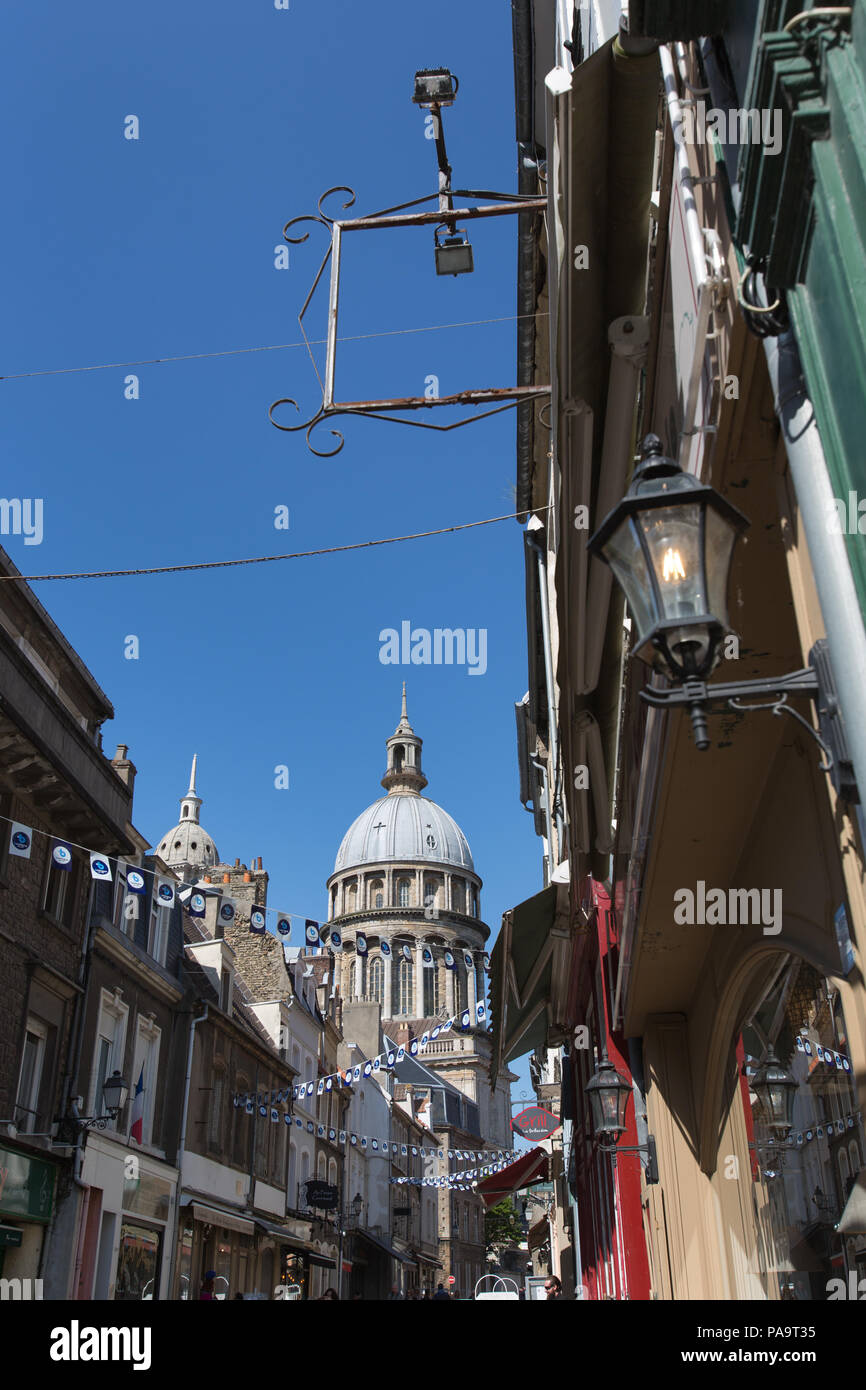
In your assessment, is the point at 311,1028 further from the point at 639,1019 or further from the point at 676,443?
the point at 676,443

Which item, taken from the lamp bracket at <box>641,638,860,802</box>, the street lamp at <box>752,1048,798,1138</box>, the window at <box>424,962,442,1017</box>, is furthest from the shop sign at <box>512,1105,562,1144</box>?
the window at <box>424,962,442,1017</box>

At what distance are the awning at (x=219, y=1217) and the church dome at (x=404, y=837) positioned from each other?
71.2m

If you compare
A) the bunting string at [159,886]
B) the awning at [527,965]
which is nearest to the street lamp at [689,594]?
the awning at [527,965]

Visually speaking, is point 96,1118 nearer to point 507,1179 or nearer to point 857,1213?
point 507,1179

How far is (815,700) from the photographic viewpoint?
288 cm

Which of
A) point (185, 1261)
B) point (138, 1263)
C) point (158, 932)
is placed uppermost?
point (158, 932)

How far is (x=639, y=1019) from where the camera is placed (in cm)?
811

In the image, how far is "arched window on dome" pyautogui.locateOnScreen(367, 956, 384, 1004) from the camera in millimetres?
88562

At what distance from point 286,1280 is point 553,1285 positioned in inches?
340

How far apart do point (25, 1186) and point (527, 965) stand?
8.52 m

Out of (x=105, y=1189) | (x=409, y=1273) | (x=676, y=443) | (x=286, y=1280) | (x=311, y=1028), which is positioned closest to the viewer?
(x=676, y=443)

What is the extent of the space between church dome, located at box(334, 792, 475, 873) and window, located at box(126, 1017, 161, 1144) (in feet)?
245

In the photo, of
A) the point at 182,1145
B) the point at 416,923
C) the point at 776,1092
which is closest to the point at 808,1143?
the point at 776,1092

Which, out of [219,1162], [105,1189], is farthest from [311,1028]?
[105,1189]
